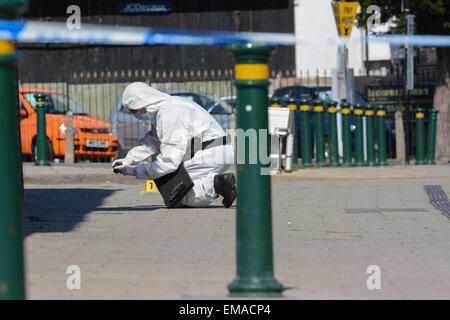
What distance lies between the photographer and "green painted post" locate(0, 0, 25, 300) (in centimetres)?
351

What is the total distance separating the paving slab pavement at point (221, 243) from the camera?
17.3ft

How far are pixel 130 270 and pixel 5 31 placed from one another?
2571mm

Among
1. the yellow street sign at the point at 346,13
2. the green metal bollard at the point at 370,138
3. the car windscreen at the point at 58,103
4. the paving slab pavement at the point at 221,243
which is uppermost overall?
the yellow street sign at the point at 346,13

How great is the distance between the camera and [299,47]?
108ft

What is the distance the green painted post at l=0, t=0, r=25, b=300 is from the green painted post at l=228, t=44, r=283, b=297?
1.45m

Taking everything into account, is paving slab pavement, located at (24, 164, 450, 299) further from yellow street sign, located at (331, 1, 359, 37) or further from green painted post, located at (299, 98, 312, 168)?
yellow street sign, located at (331, 1, 359, 37)

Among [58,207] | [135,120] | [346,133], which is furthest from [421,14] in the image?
[58,207]

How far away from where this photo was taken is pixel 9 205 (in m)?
3.55

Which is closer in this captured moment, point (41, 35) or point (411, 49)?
point (41, 35)

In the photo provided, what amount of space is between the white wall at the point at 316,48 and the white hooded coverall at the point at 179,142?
74.9 feet

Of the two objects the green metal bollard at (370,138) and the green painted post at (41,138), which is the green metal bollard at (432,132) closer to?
the green metal bollard at (370,138)

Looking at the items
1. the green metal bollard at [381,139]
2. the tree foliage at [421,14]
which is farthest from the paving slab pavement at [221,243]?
the tree foliage at [421,14]

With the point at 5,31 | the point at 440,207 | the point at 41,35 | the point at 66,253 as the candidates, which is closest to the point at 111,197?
the point at 440,207

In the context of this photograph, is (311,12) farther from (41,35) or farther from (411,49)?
(41,35)
